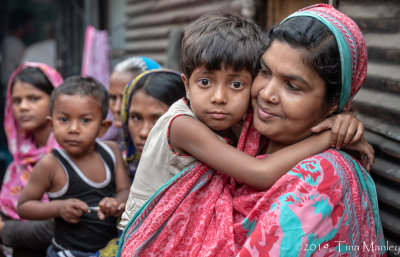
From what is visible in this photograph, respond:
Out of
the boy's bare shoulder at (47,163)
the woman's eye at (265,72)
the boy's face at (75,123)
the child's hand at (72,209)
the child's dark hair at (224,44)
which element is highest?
the child's dark hair at (224,44)

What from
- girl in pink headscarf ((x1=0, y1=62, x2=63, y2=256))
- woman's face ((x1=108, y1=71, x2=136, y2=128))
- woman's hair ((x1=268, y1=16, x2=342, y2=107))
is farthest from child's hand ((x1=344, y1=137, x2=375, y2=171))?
girl in pink headscarf ((x1=0, y1=62, x2=63, y2=256))

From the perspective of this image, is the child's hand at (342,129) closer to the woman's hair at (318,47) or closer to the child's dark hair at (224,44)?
the woman's hair at (318,47)

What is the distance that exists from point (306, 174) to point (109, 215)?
1431 millimetres

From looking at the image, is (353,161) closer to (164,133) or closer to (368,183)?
(368,183)

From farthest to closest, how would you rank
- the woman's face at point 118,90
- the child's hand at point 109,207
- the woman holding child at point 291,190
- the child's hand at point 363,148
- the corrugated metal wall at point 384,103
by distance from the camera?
the woman's face at point 118,90 < the child's hand at point 109,207 < the corrugated metal wall at point 384,103 < the child's hand at point 363,148 < the woman holding child at point 291,190

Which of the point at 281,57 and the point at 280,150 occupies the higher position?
the point at 281,57

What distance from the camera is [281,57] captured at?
1659 mm

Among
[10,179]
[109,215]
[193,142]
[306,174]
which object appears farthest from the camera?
[10,179]

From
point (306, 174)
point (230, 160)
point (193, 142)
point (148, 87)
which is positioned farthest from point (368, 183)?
point (148, 87)

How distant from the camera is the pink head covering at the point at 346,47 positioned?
159 centimetres

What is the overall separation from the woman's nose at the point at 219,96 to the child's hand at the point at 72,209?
3.80 feet

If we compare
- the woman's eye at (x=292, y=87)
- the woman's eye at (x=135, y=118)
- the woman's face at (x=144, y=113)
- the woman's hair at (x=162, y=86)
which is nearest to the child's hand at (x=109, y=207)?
the woman's face at (x=144, y=113)

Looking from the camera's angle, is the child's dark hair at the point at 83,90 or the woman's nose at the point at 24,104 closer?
the child's dark hair at the point at 83,90

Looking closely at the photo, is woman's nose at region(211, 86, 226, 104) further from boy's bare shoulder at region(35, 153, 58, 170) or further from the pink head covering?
boy's bare shoulder at region(35, 153, 58, 170)
